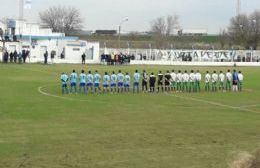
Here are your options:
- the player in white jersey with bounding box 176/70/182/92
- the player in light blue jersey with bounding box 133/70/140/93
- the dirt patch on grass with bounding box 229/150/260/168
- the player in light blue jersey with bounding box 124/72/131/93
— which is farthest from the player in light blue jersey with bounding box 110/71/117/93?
the dirt patch on grass with bounding box 229/150/260/168

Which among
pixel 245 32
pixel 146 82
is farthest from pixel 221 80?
pixel 245 32

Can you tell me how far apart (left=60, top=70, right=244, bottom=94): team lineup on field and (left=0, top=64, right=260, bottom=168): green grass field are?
1740 mm

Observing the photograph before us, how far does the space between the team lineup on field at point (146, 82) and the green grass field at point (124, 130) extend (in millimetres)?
1740

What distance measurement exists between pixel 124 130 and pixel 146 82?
1798cm

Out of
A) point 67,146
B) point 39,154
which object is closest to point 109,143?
point 67,146

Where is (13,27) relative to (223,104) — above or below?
above

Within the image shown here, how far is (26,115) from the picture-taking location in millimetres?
25422

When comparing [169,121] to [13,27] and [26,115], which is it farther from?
[13,27]

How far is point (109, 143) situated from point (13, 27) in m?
77.8

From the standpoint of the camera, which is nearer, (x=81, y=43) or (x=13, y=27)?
(x=81, y=43)

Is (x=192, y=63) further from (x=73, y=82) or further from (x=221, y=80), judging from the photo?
(x=73, y=82)

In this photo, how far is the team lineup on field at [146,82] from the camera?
123 feet

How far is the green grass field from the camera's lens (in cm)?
1647

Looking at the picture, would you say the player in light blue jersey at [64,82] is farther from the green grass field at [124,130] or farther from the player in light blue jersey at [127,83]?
the player in light blue jersey at [127,83]
